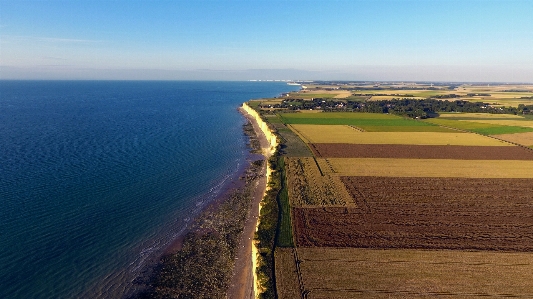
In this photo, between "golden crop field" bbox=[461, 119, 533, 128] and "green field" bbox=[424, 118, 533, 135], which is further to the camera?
"golden crop field" bbox=[461, 119, 533, 128]

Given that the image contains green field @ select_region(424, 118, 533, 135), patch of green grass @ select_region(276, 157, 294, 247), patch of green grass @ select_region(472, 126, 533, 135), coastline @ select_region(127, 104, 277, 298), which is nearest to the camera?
coastline @ select_region(127, 104, 277, 298)

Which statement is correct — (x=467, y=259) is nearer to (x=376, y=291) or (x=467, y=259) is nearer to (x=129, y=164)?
(x=376, y=291)

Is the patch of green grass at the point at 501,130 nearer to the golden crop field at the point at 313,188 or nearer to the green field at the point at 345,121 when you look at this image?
the green field at the point at 345,121

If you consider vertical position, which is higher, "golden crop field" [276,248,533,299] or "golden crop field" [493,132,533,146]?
"golden crop field" [493,132,533,146]

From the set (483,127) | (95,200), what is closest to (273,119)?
(483,127)

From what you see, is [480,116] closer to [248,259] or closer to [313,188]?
[313,188]

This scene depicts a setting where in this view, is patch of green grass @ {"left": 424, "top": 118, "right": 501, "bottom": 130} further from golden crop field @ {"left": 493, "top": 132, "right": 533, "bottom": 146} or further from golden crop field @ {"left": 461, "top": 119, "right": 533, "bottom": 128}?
golden crop field @ {"left": 493, "top": 132, "right": 533, "bottom": 146}

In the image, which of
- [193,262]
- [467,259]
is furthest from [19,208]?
[467,259]

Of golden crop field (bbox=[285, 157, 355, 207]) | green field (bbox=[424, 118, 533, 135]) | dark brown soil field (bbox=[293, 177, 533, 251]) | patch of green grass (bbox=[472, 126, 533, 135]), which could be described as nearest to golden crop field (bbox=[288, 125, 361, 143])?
golden crop field (bbox=[285, 157, 355, 207])

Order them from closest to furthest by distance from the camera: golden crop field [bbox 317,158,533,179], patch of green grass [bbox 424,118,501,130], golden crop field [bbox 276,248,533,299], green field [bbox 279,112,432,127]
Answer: golden crop field [bbox 276,248,533,299]
golden crop field [bbox 317,158,533,179]
patch of green grass [bbox 424,118,501,130]
green field [bbox 279,112,432,127]
